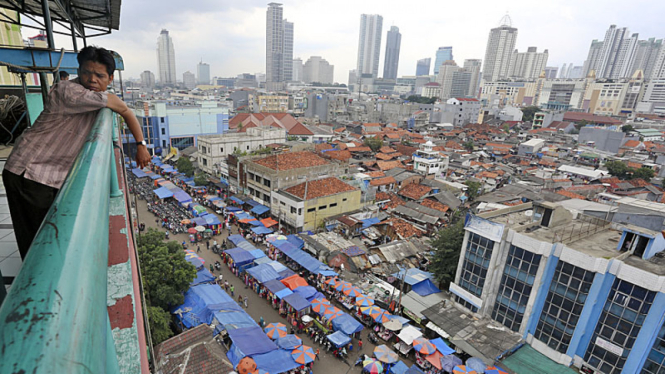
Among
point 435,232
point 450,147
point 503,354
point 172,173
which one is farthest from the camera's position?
point 450,147

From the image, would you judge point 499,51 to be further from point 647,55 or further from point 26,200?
point 26,200

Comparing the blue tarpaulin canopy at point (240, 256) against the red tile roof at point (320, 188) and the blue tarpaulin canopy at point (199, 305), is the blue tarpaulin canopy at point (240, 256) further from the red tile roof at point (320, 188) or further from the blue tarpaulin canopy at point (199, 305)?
the red tile roof at point (320, 188)

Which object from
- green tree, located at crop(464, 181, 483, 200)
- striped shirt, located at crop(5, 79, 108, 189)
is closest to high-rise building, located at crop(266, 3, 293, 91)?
green tree, located at crop(464, 181, 483, 200)

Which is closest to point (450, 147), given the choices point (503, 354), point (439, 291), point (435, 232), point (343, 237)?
point (435, 232)

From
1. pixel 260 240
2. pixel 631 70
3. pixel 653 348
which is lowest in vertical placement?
→ pixel 260 240

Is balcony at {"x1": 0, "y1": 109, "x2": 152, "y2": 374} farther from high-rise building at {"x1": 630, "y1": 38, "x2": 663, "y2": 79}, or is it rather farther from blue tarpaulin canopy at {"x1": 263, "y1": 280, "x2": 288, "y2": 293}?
high-rise building at {"x1": 630, "y1": 38, "x2": 663, "y2": 79}

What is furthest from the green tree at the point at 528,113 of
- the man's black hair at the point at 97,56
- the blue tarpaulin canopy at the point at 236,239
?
the man's black hair at the point at 97,56

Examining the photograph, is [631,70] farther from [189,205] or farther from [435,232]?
[189,205]
